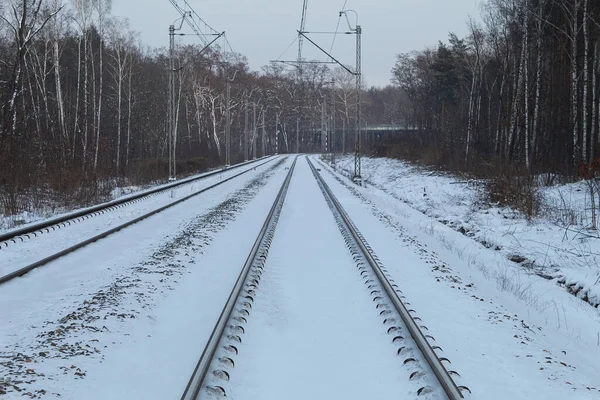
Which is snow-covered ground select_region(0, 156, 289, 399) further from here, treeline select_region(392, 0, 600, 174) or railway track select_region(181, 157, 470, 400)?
treeline select_region(392, 0, 600, 174)

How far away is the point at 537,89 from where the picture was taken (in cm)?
2364

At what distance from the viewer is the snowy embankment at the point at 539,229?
30.7 ft

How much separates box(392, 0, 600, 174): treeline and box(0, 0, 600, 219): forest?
12 cm

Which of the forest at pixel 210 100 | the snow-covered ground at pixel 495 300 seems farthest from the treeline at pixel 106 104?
the snow-covered ground at pixel 495 300

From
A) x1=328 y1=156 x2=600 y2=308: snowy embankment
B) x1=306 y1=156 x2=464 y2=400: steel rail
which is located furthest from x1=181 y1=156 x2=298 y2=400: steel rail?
x1=328 y1=156 x2=600 y2=308: snowy embankment

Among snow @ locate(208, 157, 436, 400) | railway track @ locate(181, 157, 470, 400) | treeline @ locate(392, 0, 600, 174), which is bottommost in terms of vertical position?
snow @ locate(208, 157, 436, 400)

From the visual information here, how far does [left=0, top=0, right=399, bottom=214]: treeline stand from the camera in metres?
17.6

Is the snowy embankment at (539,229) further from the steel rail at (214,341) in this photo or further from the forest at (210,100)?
the steel rail at (214,341)

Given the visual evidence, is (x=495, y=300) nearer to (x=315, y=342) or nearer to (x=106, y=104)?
(x=315, y=342)

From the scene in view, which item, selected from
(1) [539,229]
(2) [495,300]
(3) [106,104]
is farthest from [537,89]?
(3) [106,104]

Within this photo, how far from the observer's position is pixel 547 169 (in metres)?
22.4

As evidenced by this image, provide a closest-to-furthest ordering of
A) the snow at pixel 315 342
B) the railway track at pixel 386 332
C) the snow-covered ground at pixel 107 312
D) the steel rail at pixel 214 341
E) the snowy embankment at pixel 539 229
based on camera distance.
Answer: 1. the steel rail at pixel 214 341
2. the railway track at pixel 386 332
3. the snow at pixel 315 342
4. the snow-covered ground at pixel 107 312
5. the snowy embankment at pixel 539 229

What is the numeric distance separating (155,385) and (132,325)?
58.5 inches

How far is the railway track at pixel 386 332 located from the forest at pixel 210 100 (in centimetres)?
899
